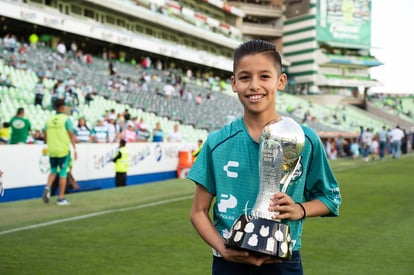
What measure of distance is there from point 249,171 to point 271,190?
0.21 metres

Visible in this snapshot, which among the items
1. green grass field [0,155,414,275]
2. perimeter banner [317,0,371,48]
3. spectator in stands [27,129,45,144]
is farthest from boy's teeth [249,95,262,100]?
perimeter banner [317,0,371,48]

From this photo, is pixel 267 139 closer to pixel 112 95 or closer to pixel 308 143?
pixel 308 143

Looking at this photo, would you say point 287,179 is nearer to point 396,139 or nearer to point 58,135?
point 58,135

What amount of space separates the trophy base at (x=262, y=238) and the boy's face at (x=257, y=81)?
1.62ft

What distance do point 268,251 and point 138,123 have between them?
19.8m

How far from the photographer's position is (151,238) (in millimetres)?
7309

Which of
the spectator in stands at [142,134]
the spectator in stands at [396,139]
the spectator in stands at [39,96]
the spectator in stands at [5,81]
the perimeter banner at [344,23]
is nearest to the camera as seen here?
the spectator in stands at [39,96]

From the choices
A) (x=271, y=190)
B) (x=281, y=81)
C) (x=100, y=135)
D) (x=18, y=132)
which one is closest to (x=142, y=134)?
(x=100, y=135)

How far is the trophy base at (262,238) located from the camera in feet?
6.54

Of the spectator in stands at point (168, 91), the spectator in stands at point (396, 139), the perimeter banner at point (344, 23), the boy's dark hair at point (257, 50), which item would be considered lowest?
the spectator in stands at point (396, 139)

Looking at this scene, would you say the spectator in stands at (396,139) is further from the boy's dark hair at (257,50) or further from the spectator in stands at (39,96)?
the boy's dark hair at (257,50)

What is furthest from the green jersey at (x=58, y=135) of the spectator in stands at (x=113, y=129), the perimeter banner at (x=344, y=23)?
the perimeter banner at (x=344, y=23)

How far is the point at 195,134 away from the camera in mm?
26969

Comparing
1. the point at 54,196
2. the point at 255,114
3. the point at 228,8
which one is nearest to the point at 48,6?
the point at 54,196
